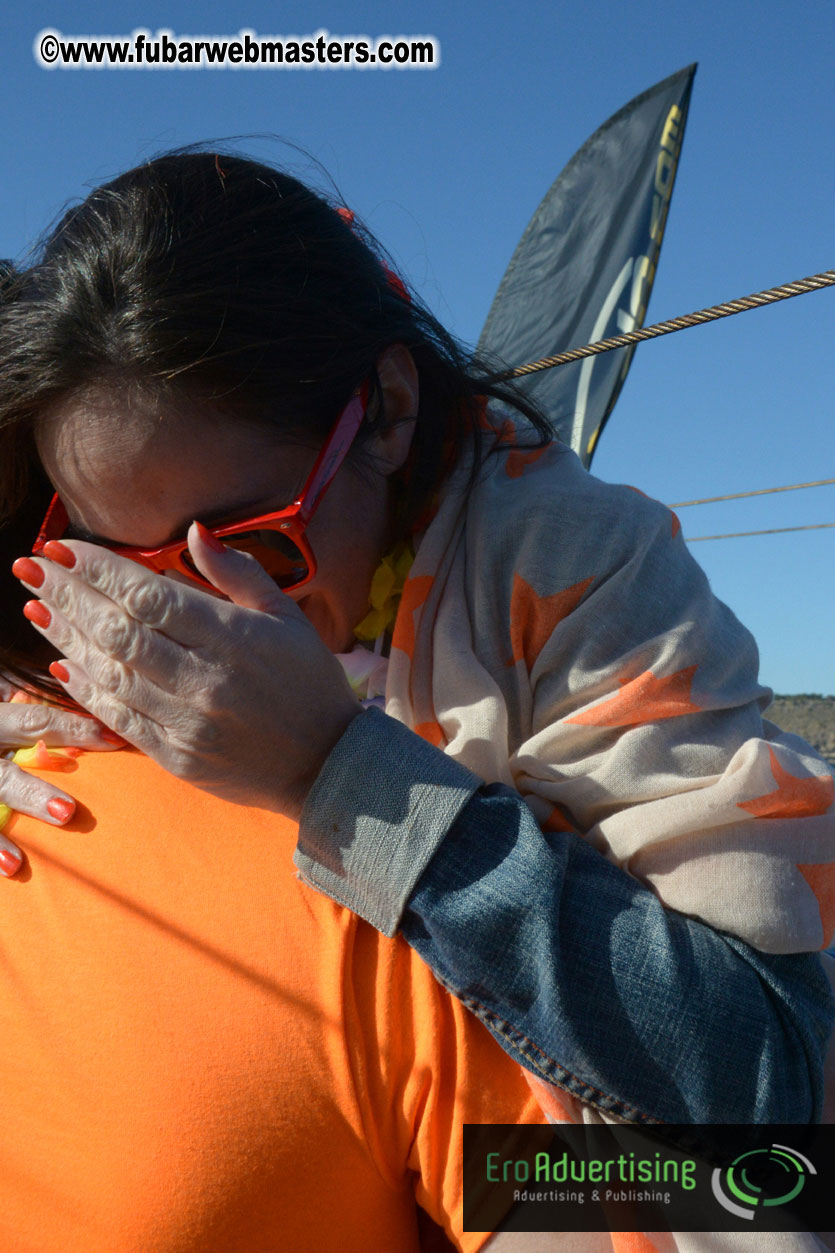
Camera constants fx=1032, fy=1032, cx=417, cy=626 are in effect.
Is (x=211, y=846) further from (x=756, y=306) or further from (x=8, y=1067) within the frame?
(x=756, y=306)

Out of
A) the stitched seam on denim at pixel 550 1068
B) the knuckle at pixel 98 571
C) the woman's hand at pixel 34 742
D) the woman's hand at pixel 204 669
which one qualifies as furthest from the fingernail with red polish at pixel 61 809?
the stitched seam on denim at pixel 550 1068

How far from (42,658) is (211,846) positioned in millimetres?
508

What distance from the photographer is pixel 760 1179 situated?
3.13 ft

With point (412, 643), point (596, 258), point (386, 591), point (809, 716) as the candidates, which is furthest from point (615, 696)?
point (809, 716)

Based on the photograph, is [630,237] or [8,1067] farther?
[630,237]

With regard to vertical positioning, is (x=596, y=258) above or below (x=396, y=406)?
above

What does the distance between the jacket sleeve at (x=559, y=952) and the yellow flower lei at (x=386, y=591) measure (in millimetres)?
343

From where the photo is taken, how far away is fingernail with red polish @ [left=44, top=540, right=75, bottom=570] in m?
1.03

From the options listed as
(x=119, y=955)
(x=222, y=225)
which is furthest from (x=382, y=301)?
(x=119, y=955)

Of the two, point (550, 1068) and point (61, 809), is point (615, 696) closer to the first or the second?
point (550, 1068)

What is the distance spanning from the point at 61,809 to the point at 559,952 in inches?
24.3

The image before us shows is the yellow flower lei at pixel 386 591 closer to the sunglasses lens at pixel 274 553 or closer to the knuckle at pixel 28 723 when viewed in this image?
the sunglasses lens at pixel 274 553

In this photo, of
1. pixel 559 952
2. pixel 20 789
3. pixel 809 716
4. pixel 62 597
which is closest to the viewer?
pixel 559 952

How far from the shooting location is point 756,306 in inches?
51.9
